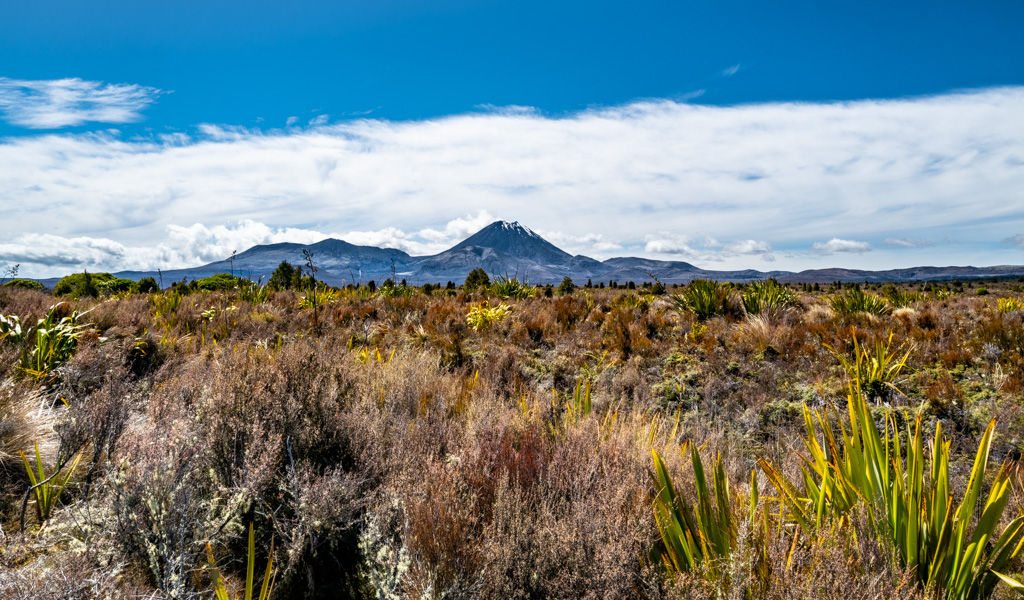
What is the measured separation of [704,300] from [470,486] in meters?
8.11

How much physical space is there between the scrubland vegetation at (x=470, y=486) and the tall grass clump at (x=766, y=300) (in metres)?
3.51

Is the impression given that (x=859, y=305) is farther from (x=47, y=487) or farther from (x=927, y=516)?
(x=47, y=487)

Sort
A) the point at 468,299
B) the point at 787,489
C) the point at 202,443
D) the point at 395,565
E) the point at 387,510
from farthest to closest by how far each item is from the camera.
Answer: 1. the point at 468,299
2. the point at 202,443
3. the point at 787,489
4. the point at 387,510
5. the point at 395,565

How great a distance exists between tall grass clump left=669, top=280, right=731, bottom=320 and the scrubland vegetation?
357cm

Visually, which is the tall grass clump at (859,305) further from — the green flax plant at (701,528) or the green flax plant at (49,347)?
the green flax plant at (49,347)

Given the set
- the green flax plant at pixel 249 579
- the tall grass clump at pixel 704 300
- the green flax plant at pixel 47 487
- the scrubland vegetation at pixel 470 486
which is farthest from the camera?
the tall grass clump at pixel 704 300

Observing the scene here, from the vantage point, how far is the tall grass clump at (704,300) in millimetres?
9422

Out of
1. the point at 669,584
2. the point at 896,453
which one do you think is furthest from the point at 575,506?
the point at 896,453

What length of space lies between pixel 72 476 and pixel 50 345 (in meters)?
3.23

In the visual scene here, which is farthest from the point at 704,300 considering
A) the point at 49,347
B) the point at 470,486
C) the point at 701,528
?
the point at 49,347

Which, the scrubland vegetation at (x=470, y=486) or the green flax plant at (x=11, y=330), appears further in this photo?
the green flax plant at (x=11, y=330)

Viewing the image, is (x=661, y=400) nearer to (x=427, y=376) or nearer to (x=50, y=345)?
(x=427, y=376)

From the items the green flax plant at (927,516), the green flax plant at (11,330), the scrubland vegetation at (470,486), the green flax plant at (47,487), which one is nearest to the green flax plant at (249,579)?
the scrubland vegetation at (470,486)

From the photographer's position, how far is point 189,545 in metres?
2.12
